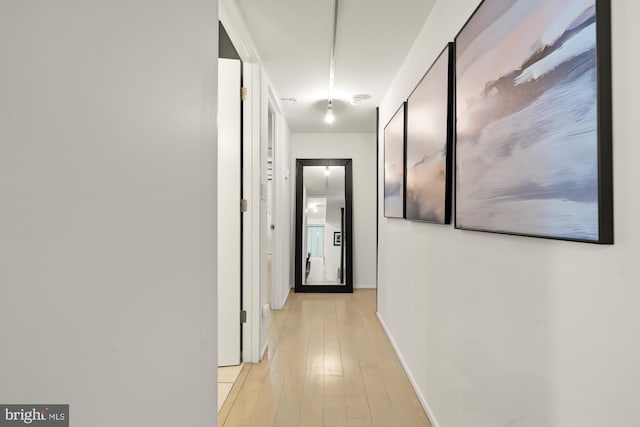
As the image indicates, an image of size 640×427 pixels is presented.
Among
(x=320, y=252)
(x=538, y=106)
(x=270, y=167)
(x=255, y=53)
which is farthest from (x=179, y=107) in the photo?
(x=320, y=252)

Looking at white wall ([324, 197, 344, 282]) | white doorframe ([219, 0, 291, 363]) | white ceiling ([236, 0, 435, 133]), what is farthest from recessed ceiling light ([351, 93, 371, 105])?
white wall ([324, 197, 344, 282])

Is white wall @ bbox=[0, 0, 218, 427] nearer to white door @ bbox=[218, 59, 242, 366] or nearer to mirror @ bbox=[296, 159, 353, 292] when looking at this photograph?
white door @ bbox=[218, 59, 242, 366]

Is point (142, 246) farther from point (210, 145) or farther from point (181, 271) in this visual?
point (210, 145)

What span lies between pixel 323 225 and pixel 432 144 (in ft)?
11.3

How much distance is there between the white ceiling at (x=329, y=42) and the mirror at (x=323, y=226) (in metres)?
1.47

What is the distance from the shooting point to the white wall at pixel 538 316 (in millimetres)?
705

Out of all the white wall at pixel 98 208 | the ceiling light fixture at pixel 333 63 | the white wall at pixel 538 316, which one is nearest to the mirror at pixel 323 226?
the ceiling light fixture at pixel 333 63

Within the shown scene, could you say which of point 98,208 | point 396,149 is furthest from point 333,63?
point 98,208

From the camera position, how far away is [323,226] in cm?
523

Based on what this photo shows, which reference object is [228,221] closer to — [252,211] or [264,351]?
[252,211]

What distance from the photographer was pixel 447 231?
1728mm

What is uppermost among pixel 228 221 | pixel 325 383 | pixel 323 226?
pixel 228 221

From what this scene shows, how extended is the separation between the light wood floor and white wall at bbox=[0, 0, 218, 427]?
A: 112 cm

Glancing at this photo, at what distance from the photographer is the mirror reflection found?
16.8ft
